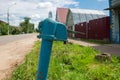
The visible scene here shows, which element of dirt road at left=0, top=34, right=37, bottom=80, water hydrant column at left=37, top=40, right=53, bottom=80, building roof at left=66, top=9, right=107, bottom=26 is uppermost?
building roof at left=66, top=9, right=107, bottom=26

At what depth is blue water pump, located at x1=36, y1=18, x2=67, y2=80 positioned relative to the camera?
2834 mm

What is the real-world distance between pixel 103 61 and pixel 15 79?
115 inches

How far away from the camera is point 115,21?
69.3ft

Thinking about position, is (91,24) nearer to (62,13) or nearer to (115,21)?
(115,21)

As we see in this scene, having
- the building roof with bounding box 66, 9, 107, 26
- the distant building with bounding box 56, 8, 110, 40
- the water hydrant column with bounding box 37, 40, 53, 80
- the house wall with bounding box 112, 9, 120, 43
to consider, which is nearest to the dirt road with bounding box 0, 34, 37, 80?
the distant building with bounding box 56, 8, 110, 40

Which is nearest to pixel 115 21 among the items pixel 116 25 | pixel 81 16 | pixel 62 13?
pixel 116 25

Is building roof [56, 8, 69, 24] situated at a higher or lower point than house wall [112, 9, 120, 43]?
higher

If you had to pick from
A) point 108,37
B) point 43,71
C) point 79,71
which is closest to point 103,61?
point 79,71

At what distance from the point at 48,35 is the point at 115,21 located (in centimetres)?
1884

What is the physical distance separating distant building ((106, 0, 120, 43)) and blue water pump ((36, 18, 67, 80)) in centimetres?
1736

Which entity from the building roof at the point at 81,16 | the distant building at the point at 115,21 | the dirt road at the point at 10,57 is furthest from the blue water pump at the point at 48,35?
the building roof at the point at 81,16

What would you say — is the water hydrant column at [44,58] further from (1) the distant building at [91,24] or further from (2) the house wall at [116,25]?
(2) the house wall at [116,25]

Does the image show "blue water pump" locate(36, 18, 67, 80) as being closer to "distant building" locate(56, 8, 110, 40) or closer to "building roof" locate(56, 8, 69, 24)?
"distant building" locate(56, 8, 110, 40)

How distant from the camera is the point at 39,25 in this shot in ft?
9.53
